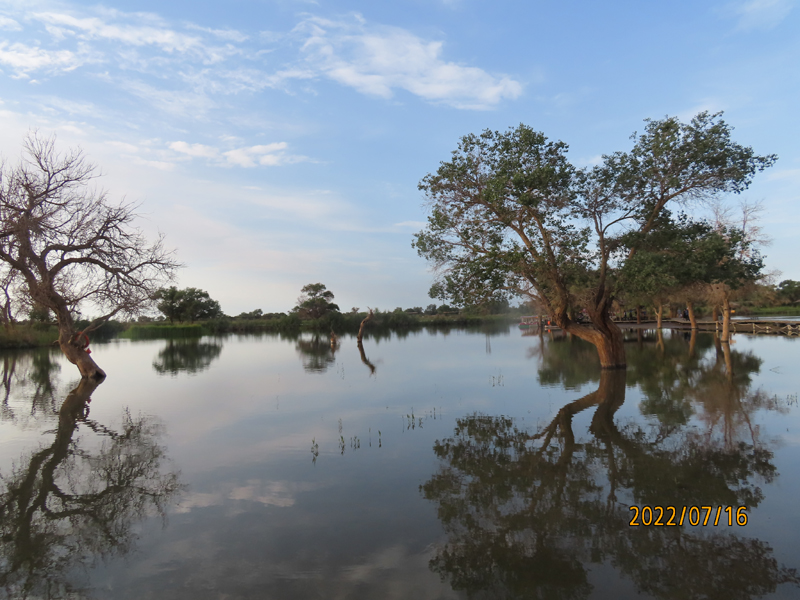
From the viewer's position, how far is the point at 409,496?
6.87m

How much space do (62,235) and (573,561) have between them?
63.6 feet

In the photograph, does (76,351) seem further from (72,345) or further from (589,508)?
(589,508)

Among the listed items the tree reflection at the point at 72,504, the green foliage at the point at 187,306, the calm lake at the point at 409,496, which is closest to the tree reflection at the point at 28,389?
the calm lake at the point at 409,496

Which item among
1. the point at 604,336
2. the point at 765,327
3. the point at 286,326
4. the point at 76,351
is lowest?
the point at 765,327

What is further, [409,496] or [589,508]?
[409,496]

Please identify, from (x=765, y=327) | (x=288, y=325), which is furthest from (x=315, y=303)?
(x=765, y=327)

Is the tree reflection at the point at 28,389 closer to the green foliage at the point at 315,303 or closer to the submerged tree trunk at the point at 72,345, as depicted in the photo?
the submerged tree trunk at the point at 72,345

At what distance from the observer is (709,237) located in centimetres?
1778

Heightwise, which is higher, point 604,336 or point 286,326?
point 604,336

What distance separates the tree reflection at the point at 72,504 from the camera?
5004 mm
